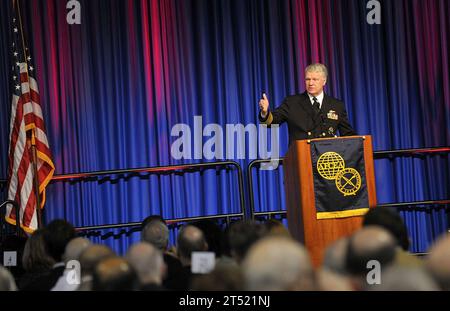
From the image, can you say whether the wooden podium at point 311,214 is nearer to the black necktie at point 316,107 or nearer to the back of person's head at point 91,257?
the black necktie at point 316,107

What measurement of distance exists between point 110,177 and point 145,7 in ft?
6.21

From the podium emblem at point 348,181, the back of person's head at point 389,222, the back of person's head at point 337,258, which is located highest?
the podium emblem at point 348,181

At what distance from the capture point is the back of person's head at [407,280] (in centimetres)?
222

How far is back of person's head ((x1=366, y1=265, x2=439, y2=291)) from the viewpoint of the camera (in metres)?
2.22

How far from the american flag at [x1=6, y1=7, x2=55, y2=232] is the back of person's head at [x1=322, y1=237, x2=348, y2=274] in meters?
5.45

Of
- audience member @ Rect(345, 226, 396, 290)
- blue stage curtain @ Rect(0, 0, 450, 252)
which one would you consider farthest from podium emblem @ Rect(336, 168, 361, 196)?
audience member @ Rect(345, 226, 396, 290)

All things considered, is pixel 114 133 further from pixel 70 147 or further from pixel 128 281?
pixel 128 281

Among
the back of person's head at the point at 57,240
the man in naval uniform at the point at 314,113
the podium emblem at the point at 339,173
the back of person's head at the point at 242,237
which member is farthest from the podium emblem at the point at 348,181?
the back of person's head at the point at 57,240

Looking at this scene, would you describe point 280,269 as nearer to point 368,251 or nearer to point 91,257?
point 368,251

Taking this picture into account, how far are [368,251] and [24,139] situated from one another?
5.81 meters

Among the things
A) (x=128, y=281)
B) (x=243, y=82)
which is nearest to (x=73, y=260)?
(x=128, y=281)

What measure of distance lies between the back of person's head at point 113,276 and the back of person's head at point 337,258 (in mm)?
670

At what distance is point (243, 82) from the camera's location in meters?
8.43

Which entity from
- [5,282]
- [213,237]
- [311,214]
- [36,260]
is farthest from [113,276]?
[311,214]
